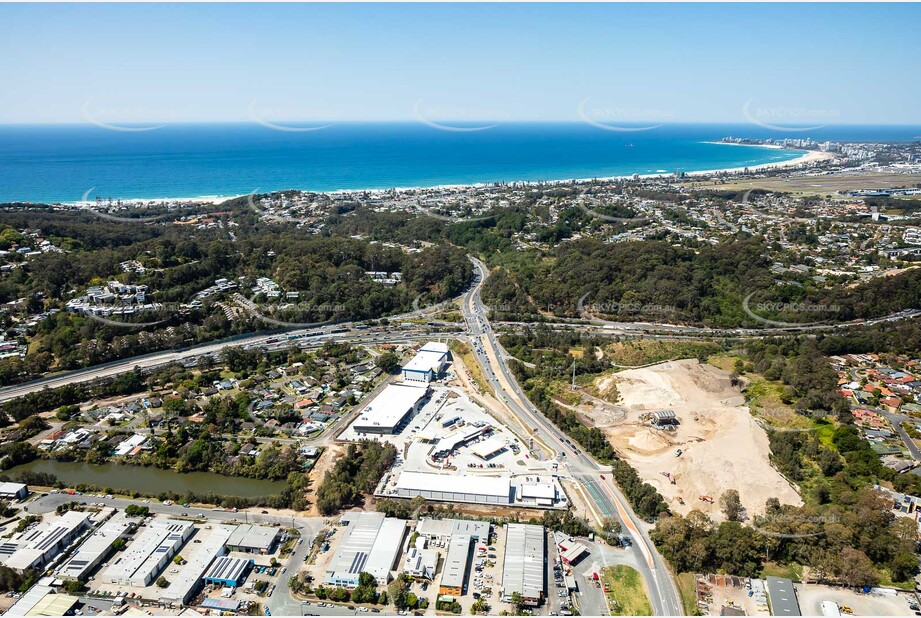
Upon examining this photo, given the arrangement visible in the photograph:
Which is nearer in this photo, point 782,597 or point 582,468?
point 782,597

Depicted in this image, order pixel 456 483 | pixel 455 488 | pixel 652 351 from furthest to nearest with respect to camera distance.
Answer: pixel 652 351 → pixel 456 483 → pixel 455 488

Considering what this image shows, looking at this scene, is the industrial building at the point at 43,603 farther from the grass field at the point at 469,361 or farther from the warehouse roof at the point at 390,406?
the grass field at the point at 469,361

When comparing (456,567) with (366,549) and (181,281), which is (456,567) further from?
(181,281)

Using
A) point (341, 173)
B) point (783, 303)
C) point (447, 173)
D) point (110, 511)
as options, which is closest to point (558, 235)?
point (783, 303)

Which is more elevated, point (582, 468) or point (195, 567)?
point (195, 567)

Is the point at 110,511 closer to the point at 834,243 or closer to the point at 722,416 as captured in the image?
the point at 722,416
